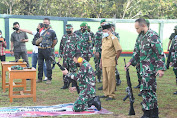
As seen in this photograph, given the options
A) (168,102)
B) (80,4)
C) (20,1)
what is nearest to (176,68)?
→ (168,102)

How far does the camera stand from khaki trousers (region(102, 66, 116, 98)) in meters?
6.96

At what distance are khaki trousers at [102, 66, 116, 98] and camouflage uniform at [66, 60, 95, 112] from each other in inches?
38.2

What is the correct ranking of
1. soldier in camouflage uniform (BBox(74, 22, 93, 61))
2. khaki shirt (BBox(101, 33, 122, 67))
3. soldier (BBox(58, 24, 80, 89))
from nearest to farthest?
khaki shirt (BBox(101, 33, 122, 67)), soldier (BBox(58, 24, 80, 89)), soldier in camouflage uniform (BBox(74, 22, 93, 61))

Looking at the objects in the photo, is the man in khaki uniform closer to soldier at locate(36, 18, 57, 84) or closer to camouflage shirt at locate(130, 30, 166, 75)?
camouflage shirt at locate(130, 30, 166, 75)

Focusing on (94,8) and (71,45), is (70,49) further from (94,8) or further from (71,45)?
(94,8)

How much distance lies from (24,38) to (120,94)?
15.1 ft

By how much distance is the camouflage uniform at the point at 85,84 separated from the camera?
19.5 ft

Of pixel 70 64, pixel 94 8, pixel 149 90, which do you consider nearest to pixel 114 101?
pixel 149 90

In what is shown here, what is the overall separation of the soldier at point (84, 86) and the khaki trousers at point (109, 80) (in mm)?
971

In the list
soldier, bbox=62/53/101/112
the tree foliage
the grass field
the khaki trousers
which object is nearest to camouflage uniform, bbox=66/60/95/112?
soldier, bbox=62/53/101/112

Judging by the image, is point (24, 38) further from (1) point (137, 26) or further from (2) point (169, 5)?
(2) point (169, 5)

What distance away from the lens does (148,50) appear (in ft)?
17.1

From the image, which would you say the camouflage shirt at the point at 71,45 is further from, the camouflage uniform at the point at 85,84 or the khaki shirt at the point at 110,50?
the camouflage uniform at the point at 85,84

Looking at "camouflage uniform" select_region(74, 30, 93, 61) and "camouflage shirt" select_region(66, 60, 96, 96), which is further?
"camouflage uniform" select_region(74, 30, 93, 61)
